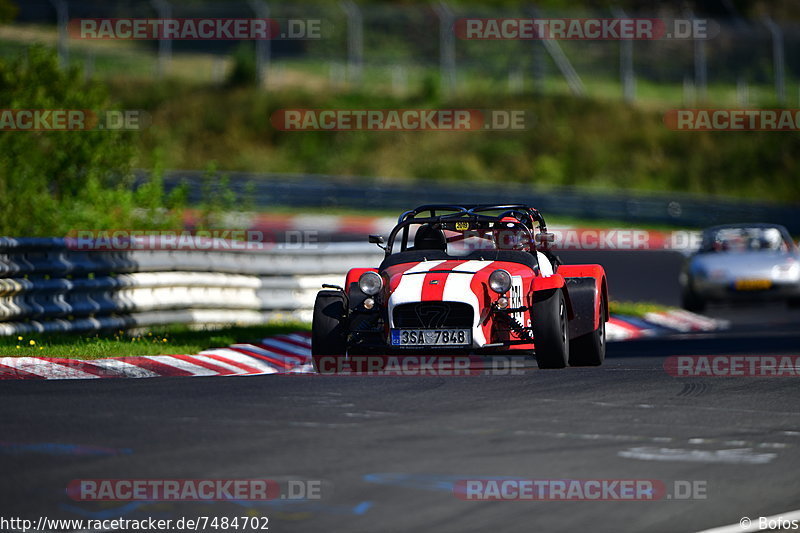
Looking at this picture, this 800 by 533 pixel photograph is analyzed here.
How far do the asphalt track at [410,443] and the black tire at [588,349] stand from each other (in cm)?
119

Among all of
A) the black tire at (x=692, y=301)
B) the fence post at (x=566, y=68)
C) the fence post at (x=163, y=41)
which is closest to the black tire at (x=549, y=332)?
the black tire at (x=692, y=301)

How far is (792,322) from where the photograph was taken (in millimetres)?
19266

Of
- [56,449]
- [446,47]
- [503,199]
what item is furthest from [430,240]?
[446,47]

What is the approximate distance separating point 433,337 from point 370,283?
0.76m

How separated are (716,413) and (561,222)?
27293mm

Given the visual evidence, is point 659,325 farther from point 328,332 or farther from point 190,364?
point 190,364

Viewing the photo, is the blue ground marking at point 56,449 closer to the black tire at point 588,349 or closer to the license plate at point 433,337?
the license plate at point 433,337

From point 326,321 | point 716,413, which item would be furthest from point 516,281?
point 716,413

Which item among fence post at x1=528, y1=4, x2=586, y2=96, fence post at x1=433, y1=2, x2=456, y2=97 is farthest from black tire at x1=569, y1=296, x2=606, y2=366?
fence post at x1=528, y1=4, x2=586, y2=96

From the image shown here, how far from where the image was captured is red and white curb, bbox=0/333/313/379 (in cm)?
1093

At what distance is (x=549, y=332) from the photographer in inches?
436

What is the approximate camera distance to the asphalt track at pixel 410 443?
6148mm

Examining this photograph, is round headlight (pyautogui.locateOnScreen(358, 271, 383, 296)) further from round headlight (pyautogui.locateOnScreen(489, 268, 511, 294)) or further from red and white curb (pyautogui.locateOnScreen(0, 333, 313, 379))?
red and white curb (pyautogui.locateOnScreen(0, 333, 313, 379))

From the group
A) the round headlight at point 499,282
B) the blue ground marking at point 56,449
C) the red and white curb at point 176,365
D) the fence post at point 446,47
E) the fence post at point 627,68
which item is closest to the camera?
the blue ground marking at point 56,449
